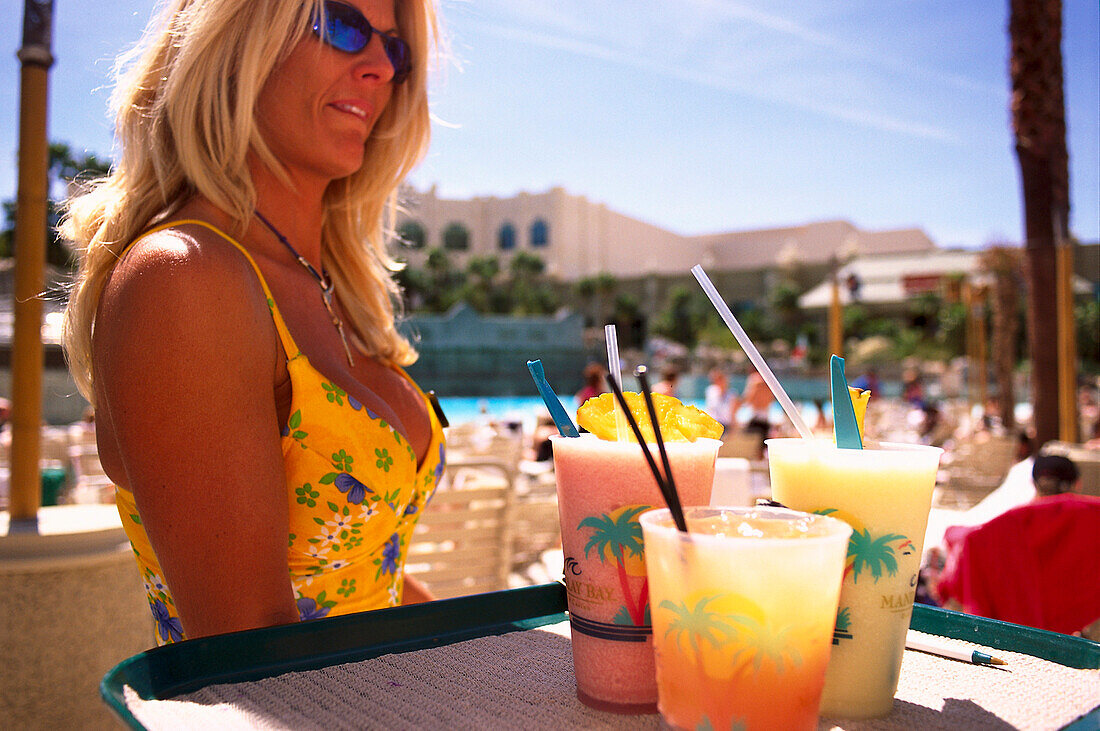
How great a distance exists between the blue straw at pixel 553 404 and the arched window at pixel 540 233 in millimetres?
54670

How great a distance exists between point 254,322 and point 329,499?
0.27 metres

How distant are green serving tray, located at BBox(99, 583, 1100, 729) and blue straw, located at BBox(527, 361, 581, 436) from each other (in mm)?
217

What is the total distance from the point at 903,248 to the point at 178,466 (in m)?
60.8

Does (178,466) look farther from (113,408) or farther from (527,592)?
(527,592)

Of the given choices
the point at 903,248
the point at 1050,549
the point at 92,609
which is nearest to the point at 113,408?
the point at 92,609

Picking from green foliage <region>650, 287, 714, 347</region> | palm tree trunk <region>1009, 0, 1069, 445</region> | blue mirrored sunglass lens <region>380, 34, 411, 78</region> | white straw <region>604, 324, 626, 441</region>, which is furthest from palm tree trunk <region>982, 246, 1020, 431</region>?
green foliage <region>650, 287, 714, 347</region>

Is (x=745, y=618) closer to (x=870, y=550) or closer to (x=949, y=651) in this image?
(x=870, y=550)

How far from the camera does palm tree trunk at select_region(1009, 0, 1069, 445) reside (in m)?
5.45

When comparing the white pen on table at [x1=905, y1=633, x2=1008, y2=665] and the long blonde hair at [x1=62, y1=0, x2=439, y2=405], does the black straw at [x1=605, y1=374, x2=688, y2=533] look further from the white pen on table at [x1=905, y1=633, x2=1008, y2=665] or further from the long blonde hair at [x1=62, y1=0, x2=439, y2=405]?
the long blonde hair at [x1=62, y1=0, x2=439, y2=405]

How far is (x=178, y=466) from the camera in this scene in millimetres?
881

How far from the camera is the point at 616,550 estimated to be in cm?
58

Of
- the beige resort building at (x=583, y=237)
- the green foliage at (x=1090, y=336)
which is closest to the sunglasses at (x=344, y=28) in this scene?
the green foliage at (x=1090, y=336)

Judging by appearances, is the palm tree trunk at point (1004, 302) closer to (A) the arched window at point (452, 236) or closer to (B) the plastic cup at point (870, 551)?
(B) the plastic cup at point (870, 551)

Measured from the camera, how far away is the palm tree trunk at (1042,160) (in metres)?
5.45
